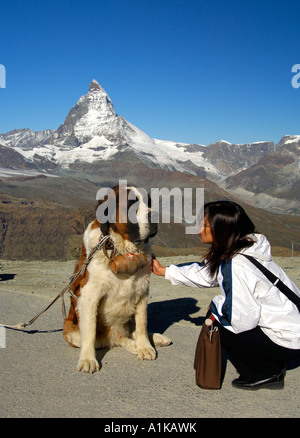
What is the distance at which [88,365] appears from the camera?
4.65 meters

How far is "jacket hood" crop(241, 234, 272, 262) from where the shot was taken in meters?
3.94

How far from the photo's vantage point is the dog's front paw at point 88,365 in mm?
4609

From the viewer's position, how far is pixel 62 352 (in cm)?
529

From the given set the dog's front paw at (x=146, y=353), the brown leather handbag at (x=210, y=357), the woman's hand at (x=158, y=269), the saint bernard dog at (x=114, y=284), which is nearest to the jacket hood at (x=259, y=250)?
the brown leather handbag at (x=210, y=357)

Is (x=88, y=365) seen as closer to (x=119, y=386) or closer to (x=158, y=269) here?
(x=119, y=386)

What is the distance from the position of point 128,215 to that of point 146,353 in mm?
Result: 1703

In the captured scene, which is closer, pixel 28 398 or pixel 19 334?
pixel 28 398

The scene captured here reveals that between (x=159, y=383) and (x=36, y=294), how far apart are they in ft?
18.0

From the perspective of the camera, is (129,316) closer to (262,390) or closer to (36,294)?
(262,390)

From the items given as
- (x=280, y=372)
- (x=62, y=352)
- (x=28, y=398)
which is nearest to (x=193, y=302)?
(x=62, y=352)

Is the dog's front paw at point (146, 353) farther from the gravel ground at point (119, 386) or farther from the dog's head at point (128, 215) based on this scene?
the dog's head at point (128, 215)

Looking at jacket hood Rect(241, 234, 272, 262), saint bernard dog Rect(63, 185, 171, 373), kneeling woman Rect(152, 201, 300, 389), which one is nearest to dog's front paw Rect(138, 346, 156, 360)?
saint bernard dog Rect(63, 185, 171, 373)

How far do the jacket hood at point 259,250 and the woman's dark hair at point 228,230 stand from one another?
0.15ft

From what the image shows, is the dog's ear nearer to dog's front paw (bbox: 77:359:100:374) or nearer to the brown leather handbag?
dog's front paw (bbox: 77:359:100:374)
